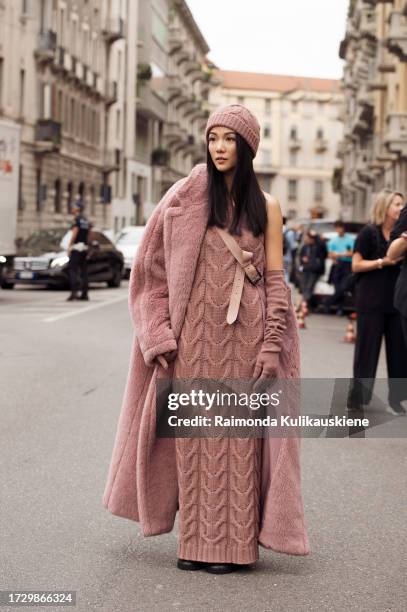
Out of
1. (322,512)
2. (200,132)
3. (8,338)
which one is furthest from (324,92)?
(322,512)

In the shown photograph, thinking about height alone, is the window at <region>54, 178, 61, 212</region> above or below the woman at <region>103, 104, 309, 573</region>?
above

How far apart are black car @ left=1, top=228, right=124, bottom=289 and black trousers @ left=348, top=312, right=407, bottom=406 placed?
1864 centimetres

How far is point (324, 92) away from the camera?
152 metres

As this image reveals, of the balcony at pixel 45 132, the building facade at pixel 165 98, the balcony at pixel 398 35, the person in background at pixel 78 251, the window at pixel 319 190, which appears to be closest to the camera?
the person in background at pixel 78 251

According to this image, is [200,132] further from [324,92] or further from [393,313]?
[393,313]

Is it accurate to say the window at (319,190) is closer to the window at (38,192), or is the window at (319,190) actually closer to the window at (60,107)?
the window at (60,107)

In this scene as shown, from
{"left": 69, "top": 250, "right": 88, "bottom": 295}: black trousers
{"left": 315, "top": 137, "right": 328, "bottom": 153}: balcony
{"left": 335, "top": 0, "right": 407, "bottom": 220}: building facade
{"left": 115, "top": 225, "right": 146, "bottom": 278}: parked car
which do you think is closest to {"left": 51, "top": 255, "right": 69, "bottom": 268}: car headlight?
{"left": 69, "top": 250, "right": 88, "bottom": 295}: black trousers

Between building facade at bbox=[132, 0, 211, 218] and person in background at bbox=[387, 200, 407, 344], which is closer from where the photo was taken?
person in background at bbox=[387, 200, 407, 344]

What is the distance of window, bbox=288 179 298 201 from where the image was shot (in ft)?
493

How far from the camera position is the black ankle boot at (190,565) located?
5.02 meters

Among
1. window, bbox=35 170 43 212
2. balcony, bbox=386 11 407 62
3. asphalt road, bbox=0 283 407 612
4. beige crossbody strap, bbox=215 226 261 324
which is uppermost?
balcony, bbox=386 11 407 62

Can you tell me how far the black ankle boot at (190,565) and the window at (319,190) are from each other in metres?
146

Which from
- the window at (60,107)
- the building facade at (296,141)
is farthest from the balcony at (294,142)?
the window at (60,107)

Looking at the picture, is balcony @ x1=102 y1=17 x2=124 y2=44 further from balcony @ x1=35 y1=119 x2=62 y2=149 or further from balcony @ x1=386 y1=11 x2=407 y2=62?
balcony @ x1=386 y1=11 x2=407 y2=62
